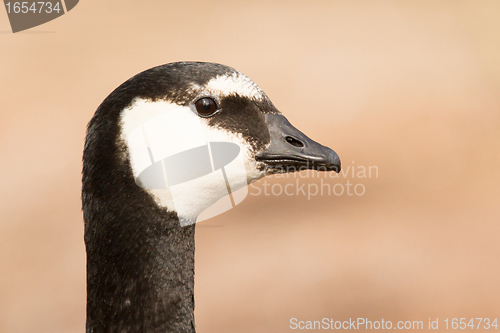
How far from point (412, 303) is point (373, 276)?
39 cm

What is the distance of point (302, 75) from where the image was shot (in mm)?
6711

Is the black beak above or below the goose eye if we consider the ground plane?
below

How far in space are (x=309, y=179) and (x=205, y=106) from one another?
12.3 feet

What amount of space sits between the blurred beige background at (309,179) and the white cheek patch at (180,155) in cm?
259

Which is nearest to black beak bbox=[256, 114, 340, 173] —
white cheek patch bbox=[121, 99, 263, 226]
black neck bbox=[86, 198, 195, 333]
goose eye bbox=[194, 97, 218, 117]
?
white cheek patch bbox=[121, 99, 263, 226]

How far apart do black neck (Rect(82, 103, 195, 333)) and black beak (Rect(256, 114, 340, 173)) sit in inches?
14.8

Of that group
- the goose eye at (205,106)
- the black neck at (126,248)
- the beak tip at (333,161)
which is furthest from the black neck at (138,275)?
the beak tip at (333,161)

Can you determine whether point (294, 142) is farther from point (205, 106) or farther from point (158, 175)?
point (158, 175)

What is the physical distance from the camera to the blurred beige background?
420 centimetres

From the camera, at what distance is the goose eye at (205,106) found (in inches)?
61.8


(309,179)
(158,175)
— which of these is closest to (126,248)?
(158,175)

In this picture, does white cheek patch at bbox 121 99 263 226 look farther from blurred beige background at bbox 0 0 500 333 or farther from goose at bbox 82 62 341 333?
blurred beige background at bbox 0 0 500 333

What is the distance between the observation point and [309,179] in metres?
5.22

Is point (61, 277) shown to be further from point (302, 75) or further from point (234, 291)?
point (302, 75)
